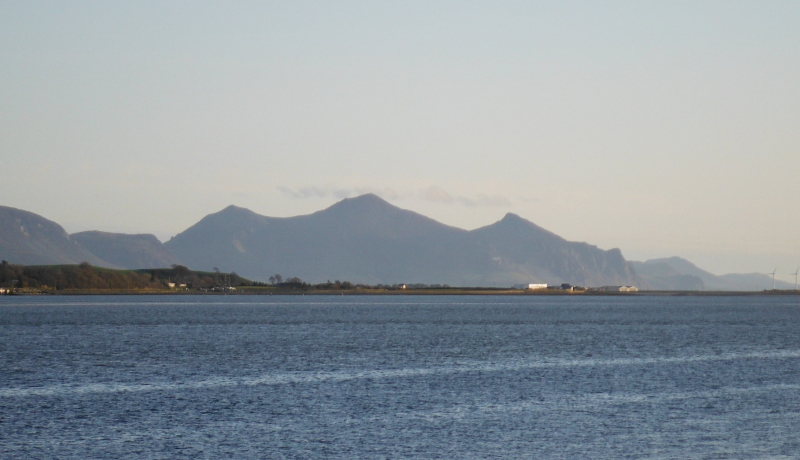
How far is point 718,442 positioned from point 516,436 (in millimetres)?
7459

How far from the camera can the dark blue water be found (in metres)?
32.8

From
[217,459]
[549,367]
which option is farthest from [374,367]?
[217,459]

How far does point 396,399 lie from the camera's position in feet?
146

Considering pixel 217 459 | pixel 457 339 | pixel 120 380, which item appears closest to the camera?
pixel 217 459

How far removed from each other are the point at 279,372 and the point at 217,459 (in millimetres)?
26506

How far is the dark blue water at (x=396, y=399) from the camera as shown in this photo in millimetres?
32781

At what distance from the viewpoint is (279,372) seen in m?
57.1

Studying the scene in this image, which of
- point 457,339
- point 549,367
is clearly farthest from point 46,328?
point 549,367

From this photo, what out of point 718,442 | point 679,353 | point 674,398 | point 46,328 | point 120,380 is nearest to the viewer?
point 718,442

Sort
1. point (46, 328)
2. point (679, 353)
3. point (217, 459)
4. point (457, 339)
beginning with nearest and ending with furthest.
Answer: point (217, 459) → point (679, 353) → point (457, 339) → point (46, 328)

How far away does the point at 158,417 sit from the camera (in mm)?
38938

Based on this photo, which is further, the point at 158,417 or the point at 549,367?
the point at 549,367

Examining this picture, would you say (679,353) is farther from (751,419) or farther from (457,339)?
(751,419)

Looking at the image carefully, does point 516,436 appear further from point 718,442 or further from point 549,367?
point 549,367
